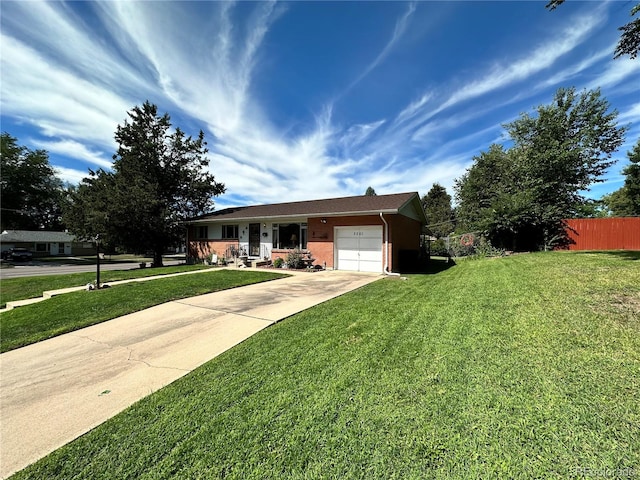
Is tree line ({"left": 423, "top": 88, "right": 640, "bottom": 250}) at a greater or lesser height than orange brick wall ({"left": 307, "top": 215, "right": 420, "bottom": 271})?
greater

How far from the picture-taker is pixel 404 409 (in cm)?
246

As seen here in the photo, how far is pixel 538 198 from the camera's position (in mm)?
18000

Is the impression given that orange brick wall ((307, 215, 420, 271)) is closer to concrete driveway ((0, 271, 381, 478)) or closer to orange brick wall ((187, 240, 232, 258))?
concrete driveway ((0, 271, 381, 478))

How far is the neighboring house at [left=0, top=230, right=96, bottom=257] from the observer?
118ft

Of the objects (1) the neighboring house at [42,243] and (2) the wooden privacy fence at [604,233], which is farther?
(1) the neighboring house at [42,243]

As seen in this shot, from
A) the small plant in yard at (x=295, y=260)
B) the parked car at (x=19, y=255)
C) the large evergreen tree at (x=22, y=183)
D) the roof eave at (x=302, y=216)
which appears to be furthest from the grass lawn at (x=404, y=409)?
the large evergreen tree at (x=22, y=183)

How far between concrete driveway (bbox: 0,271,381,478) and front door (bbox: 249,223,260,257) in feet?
30.9

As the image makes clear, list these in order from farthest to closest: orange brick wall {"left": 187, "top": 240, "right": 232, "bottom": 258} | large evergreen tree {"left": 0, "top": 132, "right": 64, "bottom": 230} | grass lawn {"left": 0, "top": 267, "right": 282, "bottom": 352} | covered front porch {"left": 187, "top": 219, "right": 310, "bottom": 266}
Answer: large evergreen tree {"left": 0, "top": 132, "right": 64, "bottom": 230} < orange brick wall {"left": 187, "top": 240, "right": 232, "bottom": 258} < covered front porch {"left": 187, "top": 219, "right": 310, "bottom": 266} < grass lawn {"left": 0, "top": 267, "right": 282, "bottom": 352}

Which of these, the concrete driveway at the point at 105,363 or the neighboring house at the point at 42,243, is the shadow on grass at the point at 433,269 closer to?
the concrete driveway at the point at 105,363

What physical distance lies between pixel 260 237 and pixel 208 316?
35.3ft

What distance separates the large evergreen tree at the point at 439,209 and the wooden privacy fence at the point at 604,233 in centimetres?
2527

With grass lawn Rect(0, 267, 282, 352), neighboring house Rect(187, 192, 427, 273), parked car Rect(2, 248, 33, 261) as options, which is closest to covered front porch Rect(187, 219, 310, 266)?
neighboring house Rect(187, 192, 427, 273)

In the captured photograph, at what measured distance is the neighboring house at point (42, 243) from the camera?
118ft

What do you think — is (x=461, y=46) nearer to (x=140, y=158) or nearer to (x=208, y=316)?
(x=208, y=316)
